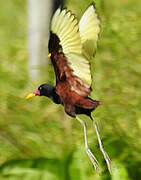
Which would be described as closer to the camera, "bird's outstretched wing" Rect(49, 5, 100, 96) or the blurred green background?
"bird's outstretched wing" Rect(49, 5, 100, 96)

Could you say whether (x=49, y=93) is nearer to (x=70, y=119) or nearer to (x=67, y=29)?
(x=67, y=29)

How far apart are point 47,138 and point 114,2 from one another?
147 cm

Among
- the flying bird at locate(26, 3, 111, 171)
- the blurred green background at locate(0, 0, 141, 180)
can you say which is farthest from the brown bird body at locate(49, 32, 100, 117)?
the blurred green background at locate(0, 0, 141, 180)

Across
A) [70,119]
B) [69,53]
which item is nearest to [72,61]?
[69,53]

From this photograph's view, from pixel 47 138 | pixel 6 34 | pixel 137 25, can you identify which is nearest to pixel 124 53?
pixel 137 25

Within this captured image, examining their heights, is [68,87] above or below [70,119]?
above

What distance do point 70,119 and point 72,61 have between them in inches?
44.5

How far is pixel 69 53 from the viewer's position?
1.76 feet

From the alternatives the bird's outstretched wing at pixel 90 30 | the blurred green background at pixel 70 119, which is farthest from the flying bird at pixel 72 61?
the blurred green background at pixel 70 119

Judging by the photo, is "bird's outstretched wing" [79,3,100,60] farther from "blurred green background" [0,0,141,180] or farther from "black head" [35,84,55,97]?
"blurred green background" [0,0,141,180]

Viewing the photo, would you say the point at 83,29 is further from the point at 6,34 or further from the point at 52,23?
the point at 6,34

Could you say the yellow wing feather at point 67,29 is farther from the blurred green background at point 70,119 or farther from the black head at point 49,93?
the blurred green background at point 70,119

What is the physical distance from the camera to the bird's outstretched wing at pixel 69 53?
52cm

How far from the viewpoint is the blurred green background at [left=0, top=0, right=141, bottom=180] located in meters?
1.05
